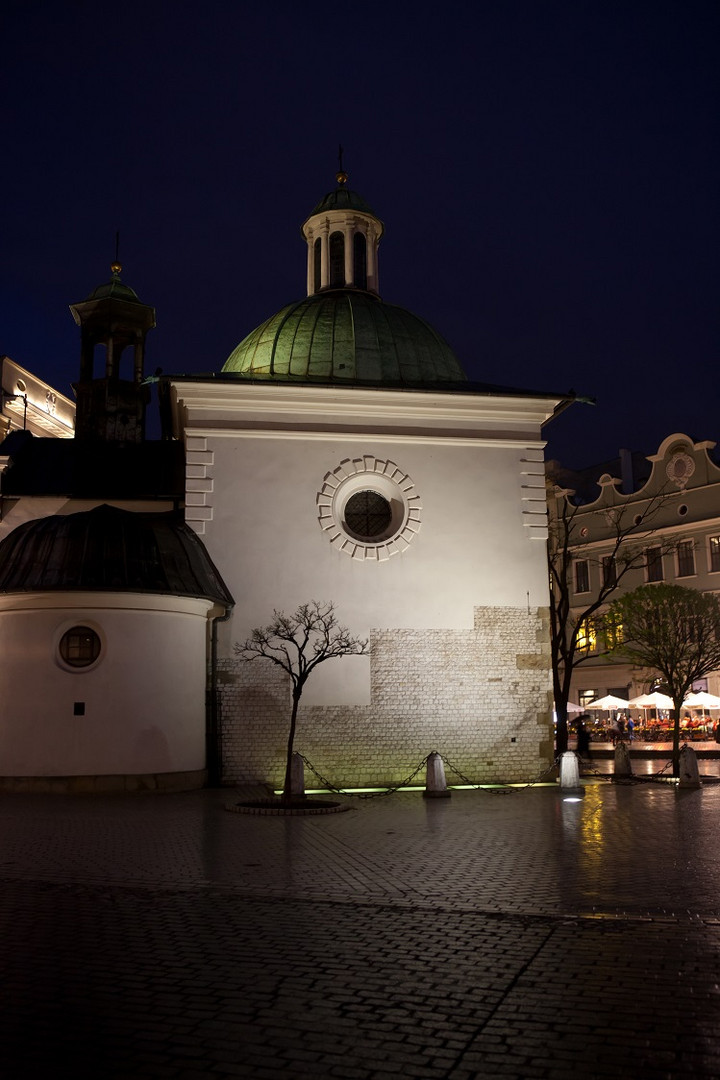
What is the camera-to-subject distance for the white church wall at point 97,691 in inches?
753

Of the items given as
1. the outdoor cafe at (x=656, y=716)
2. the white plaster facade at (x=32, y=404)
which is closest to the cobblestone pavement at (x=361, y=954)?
the outdoor cafe at (x=656, y=716)

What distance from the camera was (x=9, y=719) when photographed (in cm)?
1928

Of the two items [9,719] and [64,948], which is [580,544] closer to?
[9,719]

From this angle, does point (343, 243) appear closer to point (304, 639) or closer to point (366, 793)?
point (304, 639)

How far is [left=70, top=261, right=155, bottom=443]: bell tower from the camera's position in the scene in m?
27.1

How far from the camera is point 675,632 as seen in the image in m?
28.8

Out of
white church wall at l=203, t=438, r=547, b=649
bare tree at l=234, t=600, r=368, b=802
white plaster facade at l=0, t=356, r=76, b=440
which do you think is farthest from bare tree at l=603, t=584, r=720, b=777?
white plaster facade at l=0, t=356, r=76, b=440

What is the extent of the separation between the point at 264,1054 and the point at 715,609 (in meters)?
32.2

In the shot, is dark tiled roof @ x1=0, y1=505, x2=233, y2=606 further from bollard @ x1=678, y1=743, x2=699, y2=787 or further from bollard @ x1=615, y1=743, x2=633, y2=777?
bollard @ x1=678, y1=743, x2=699, y2=787

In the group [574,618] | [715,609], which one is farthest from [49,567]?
[574,618]

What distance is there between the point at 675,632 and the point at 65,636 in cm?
1767

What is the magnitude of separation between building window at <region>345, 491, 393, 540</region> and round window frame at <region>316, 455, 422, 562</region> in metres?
0.09

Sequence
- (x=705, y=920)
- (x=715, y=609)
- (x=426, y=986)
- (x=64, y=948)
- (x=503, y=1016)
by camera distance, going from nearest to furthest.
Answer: (x=503, y=1016)
(x=426, y=986)
(x=64, y=948)
(x=705, y=920)
(x=715, y=609)

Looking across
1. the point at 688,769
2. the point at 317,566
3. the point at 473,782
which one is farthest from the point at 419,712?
the point at 688,769
